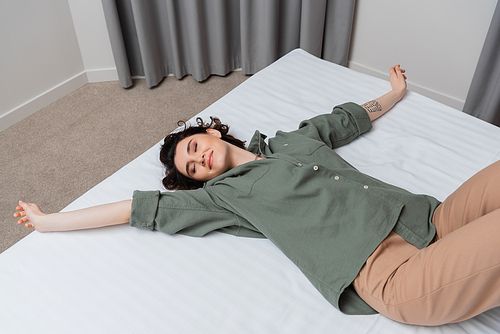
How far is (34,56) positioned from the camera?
2336 millimetres

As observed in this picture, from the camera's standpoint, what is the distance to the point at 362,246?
3.51ft

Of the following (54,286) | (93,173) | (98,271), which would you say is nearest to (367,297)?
(98,271)

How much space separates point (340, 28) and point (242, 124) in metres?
1.17

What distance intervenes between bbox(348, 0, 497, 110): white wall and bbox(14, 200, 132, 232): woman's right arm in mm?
1875

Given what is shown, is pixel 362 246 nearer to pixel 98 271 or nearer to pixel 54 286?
pixel 98 271

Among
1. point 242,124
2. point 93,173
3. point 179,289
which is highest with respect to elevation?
point 242,124

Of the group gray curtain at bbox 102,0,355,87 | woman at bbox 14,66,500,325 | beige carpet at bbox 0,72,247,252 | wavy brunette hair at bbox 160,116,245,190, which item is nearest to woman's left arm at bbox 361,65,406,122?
woman at bbox 14,66,500,325

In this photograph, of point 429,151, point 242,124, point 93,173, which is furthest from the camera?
point 93,173

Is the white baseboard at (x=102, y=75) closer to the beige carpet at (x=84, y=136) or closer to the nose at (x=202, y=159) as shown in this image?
the beige carpet at (x=84, y=136)

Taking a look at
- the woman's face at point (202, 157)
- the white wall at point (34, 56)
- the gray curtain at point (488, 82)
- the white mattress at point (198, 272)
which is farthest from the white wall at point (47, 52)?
the gray curtain at point (488, 82)

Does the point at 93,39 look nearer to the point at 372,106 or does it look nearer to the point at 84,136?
the point at 84,136

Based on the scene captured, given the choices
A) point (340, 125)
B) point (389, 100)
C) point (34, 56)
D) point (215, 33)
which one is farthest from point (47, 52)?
point (389, 100)

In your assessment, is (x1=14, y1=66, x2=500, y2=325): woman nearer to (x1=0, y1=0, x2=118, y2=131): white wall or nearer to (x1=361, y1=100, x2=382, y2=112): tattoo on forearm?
(x1=361, y1=100, x2=382, y2=112): tattoo on forearm

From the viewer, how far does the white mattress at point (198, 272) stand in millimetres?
1021
